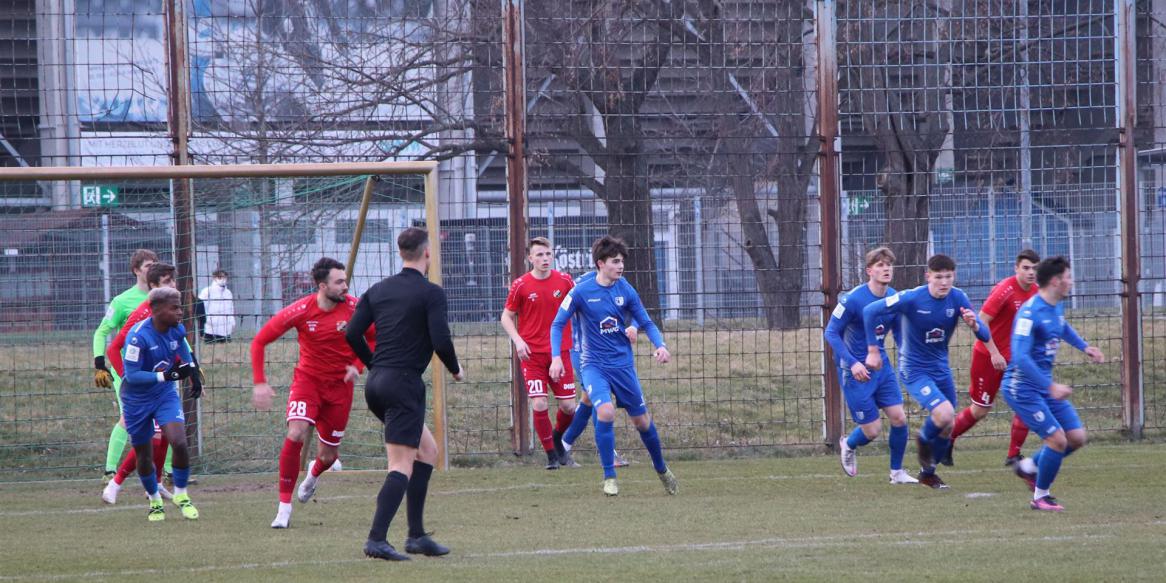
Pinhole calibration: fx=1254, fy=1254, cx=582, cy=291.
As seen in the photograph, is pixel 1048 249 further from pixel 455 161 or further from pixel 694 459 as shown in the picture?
pixel 455 161

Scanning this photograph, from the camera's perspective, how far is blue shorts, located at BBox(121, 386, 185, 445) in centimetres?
906

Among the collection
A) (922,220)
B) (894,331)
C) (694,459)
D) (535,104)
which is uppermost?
(535,104)

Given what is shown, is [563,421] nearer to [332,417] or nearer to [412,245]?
[332,417]

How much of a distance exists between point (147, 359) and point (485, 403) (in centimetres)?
475

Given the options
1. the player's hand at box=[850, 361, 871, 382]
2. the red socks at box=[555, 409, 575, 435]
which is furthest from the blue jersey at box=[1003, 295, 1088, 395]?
the red socks at box=[555, 409, 575, 435]

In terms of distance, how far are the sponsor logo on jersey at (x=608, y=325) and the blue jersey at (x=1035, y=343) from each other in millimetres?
3065

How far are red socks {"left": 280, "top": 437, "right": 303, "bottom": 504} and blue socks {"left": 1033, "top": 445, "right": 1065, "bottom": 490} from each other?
5165mm

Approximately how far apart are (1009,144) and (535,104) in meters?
5.12

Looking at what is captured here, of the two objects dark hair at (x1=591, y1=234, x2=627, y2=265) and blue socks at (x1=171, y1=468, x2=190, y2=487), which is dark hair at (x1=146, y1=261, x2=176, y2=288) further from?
dark hair at (x1=591, y1=234, x2=627, y2=265)

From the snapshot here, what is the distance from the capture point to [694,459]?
12859 mm

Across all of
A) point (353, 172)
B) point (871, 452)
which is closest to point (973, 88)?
point (871, 452)

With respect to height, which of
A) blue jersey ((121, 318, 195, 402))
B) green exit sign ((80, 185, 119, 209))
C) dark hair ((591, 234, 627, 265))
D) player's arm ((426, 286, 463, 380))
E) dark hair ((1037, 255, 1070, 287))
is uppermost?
green exit sign ((80, 185, 119, 209))

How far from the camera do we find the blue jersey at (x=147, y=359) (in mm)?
8953

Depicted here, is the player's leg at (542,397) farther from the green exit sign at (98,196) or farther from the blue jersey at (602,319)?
the green exit sign at (98,196)
